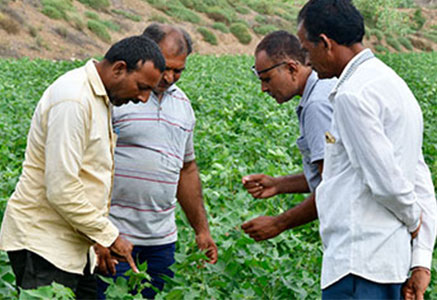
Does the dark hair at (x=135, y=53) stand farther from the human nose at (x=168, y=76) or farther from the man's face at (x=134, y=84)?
the human nose at (x=168, y=76)

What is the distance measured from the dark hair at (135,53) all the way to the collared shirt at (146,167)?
0.54 m

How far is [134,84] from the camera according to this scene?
2932 millimetres

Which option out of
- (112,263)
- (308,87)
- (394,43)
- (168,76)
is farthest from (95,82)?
(394,43)

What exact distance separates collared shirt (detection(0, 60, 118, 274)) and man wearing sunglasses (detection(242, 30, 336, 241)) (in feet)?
2.64

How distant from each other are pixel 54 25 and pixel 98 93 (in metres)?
32.2

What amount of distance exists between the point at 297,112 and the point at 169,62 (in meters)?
0.80

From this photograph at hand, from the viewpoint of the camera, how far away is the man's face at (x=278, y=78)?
3246 mm

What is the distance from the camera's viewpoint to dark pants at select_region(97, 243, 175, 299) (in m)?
3.59

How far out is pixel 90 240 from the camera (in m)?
3.00

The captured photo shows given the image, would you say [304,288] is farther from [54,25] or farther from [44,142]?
[54,25]

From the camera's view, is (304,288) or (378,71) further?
(304,288)

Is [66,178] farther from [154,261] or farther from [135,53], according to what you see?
[154,261]

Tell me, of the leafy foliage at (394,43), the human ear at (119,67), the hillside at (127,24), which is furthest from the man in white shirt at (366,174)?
the leafy foliage at (394,43)

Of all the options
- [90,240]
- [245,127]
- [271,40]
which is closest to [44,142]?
[90,240]
